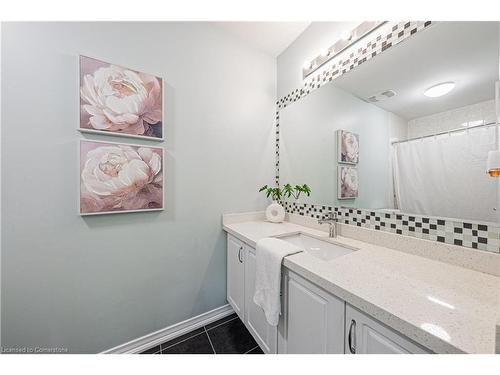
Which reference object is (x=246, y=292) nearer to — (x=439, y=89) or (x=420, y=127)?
(x=420, y=127)

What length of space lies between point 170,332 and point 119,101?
1.59 m

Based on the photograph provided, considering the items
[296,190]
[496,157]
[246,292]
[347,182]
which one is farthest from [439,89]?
[246,292]

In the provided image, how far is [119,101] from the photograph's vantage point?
109cm

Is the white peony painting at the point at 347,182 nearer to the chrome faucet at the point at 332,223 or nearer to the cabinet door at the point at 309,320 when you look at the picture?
the chrome faucet at the point at 332,223

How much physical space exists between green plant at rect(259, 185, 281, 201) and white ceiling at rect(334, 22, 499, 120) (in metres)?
0.94

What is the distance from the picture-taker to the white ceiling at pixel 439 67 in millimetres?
728

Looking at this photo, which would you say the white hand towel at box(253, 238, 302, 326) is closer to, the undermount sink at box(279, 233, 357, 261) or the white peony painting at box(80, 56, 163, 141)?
the undermount sink at box(279, 233, 357, 261)

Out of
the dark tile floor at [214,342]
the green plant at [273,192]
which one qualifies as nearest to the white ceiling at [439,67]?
the green plant at [273,192]

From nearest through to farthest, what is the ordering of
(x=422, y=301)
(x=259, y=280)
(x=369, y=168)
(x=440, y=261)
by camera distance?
(x=422, y=301), (x=440, y=261), (x=259, y=280), (x=369, y=168)

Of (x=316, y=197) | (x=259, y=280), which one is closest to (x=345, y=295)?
(x=259, y=280)

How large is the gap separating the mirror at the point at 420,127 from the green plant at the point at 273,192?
16.6 inches

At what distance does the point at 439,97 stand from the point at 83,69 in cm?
183

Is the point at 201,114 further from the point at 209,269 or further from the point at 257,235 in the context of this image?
the point at 209,269

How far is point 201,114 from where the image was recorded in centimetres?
141
